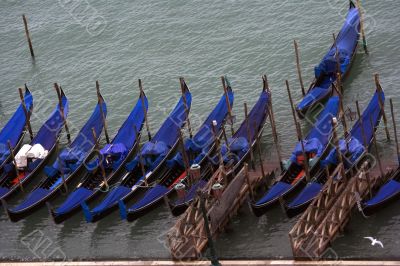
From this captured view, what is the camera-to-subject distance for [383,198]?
27.1 metres

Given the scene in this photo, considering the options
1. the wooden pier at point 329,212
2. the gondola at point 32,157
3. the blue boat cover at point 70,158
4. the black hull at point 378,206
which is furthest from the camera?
the gondola at point 32,157

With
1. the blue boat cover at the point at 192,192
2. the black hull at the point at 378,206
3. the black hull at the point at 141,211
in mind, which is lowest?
the black hull at the point at 378,206

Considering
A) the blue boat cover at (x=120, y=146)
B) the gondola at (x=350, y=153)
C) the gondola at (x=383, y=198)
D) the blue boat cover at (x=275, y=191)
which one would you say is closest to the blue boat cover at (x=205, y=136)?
the blue boat cover at (x=120, y=146)

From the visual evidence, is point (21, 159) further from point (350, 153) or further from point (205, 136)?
point (350, 153)

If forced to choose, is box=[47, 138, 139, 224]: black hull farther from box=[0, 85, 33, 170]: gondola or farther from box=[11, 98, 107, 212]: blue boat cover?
box=[0, 85, 33, 170]: gondola

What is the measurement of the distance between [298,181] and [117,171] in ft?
19.4

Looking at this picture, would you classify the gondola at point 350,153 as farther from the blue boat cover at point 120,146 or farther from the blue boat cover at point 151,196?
the blue boat cover at point 120,146

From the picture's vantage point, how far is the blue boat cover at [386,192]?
27.1 meters

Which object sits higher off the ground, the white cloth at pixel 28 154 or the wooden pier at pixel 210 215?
the white cloth at pixel 28 154

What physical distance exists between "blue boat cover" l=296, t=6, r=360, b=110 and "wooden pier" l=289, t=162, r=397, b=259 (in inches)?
230

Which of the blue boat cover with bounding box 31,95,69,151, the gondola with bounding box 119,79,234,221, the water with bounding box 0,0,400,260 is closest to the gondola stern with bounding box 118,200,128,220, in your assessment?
the gondola with bounding box 119,79,234,221

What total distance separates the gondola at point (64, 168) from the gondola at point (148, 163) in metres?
1.68

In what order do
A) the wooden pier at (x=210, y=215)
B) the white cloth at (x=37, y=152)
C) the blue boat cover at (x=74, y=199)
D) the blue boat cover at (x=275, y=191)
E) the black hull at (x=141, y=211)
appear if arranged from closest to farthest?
the wooden pier at (x=210, y=215)
the blue boat cover at (x=275, y=191)
the black hull at (x=141, y=211)
the blue boat cover at (x=74, y=199)
the white cloth at (x=37, y=152)

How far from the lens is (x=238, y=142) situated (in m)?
30.6
